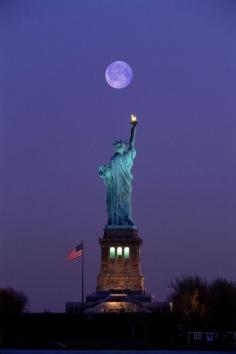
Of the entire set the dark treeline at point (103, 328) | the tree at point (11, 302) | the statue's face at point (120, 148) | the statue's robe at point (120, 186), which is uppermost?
the statue's face at point (120, 148)

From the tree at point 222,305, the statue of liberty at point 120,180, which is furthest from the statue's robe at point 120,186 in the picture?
the tree at point 222,305

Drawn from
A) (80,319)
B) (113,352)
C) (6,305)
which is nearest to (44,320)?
(80,319)

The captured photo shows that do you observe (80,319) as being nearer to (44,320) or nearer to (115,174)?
(44,320)

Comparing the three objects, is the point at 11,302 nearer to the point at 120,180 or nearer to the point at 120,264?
the point at 120,264

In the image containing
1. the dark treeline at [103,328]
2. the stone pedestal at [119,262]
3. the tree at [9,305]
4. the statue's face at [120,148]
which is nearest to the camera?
the dark treeline at [103,328]

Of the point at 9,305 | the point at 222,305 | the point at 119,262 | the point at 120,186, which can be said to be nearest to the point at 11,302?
the point at 9,305

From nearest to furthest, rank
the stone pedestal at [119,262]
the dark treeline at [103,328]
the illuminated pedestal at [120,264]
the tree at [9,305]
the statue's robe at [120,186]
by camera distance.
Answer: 1. the dark treeline at [103,328]
2. the tree at [9,305]
3. the illuminated pedestal at [120,264]
4. the stone pedestal at [119,262]
5. the statue's robe at [120,186]

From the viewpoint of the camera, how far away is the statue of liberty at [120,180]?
94062 millimetres

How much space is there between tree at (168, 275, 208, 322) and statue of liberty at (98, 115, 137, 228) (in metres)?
6.61

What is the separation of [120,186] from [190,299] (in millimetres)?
9811

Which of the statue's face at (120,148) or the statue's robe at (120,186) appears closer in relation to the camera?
the statue's face at (120,148)

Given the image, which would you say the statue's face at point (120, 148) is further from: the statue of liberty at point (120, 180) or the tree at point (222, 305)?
the tree at point (222, 305)

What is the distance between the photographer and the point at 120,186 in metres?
94.6

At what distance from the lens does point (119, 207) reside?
94.4 meters
